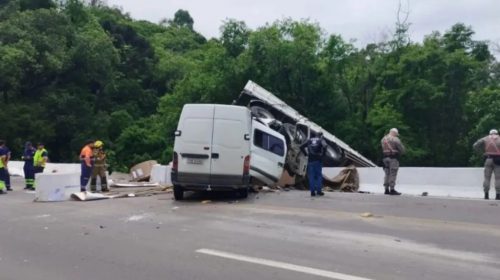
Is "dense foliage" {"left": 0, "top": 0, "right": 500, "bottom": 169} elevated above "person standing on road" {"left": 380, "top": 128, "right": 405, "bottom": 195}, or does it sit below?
above

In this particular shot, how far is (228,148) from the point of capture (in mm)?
14039

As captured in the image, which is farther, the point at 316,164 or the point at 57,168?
the point at 57,168

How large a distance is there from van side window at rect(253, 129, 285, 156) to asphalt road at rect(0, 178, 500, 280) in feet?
11.3

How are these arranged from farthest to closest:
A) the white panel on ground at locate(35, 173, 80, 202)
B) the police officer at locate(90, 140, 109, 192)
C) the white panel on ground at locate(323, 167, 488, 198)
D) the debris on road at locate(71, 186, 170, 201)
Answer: the police officer at locate(90, 140, 109, 192) → the white panel on ground at locate(323, 167, 488, 198) → the debris on road at locate(71, 186, 170, 201) → the white panel on ground at locate(35, 173, 80, 202)

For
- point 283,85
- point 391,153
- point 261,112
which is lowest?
point 391,153

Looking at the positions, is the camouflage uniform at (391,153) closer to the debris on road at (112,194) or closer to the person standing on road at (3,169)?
the debris on road at (112,194)

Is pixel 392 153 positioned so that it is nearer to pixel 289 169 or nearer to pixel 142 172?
pixel 289 169

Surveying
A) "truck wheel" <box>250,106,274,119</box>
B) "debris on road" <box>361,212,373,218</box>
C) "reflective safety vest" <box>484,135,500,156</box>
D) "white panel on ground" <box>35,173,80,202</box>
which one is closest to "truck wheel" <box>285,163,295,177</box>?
"truck wheel" <box>250,106,274,119</box>

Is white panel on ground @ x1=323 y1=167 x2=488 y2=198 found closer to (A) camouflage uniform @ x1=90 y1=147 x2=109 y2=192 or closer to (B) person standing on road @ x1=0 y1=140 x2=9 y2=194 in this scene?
(A) camouflage uniform @ x1=90 y1=147 x2=109 y2=192

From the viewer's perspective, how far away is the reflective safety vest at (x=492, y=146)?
14.3 metres

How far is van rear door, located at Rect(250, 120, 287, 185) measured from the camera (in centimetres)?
1656

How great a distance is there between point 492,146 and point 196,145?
7.05 metres

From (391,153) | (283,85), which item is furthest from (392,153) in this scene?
(283,85)

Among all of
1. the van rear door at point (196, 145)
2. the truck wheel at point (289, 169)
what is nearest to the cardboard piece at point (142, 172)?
the truck wheel at point (289, 169)
